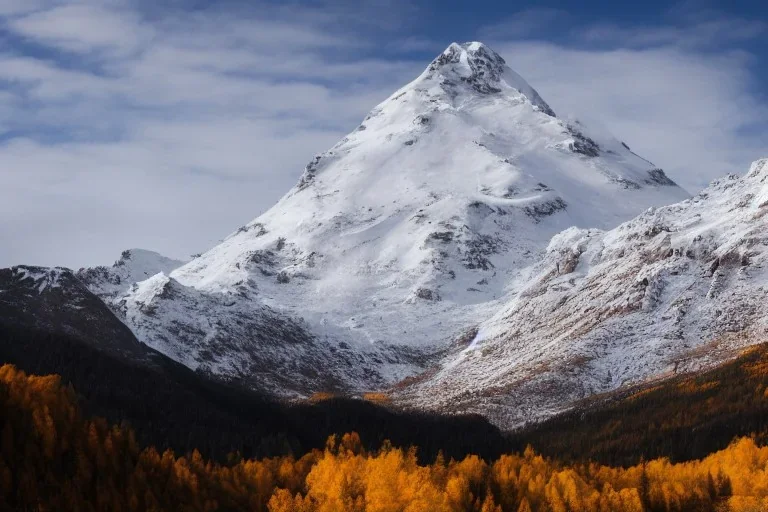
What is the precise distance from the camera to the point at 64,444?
552 feet

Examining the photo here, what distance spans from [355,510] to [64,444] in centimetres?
5010

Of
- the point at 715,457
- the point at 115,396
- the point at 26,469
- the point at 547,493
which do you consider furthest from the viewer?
the point at 115,396

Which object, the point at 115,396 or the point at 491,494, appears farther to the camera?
the point at 115,396

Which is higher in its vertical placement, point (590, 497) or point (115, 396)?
point (115, 396)

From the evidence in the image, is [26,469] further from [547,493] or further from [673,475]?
[673,475]

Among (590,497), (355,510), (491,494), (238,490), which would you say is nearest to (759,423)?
(590,497)

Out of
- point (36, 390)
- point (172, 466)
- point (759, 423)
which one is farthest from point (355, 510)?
point (759, 423)

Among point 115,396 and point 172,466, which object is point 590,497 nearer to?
point 172,466

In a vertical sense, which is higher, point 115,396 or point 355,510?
point 115,396

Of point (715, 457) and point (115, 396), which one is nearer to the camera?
point (715, 457)

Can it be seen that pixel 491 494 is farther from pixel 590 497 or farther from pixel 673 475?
pixel 673 475

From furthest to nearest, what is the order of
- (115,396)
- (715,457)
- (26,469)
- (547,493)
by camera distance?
(115,396) → (715,457) → (547,493) → (26,469)

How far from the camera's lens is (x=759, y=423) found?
639ft

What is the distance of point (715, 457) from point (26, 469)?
120171 millimetres
